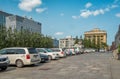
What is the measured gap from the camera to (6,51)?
20.6 m

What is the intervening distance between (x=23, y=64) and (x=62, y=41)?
156958mm

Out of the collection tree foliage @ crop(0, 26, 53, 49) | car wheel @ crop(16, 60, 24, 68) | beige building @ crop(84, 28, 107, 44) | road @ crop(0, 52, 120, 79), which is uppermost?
beige building @ crop(84, 28, 107, 44)

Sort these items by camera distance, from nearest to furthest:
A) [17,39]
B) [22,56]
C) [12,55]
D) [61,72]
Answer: [61,72] < [22,56] < [12,55] < [17,39]

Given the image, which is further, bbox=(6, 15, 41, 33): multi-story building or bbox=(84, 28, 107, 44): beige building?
bbox=(84, 28, 107, 44): beige building

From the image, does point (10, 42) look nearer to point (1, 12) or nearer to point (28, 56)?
point (28, 56)

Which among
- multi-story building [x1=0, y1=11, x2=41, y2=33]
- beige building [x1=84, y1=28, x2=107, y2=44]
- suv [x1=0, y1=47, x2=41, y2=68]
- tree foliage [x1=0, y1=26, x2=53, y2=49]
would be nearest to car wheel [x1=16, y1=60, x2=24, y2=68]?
suv [x1=0, y1=47, x2=41, y2=68]

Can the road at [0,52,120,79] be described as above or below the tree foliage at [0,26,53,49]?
below

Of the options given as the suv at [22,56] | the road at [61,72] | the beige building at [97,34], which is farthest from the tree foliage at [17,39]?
the beige building at [97,34]

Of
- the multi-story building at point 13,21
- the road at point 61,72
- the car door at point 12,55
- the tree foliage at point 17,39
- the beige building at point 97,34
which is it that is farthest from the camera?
the beige building at point 97,34

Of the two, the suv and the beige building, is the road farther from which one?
the beige building

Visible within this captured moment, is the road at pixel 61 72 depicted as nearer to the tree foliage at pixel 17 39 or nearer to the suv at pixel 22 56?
the suv at pixel 22 56

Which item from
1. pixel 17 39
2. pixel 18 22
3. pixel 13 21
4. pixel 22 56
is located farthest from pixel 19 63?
pixel 18 22

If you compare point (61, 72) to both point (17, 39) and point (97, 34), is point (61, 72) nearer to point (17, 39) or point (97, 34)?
point (17, 39)

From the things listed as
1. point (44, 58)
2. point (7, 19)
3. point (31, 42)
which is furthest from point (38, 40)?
point (7, 19)
